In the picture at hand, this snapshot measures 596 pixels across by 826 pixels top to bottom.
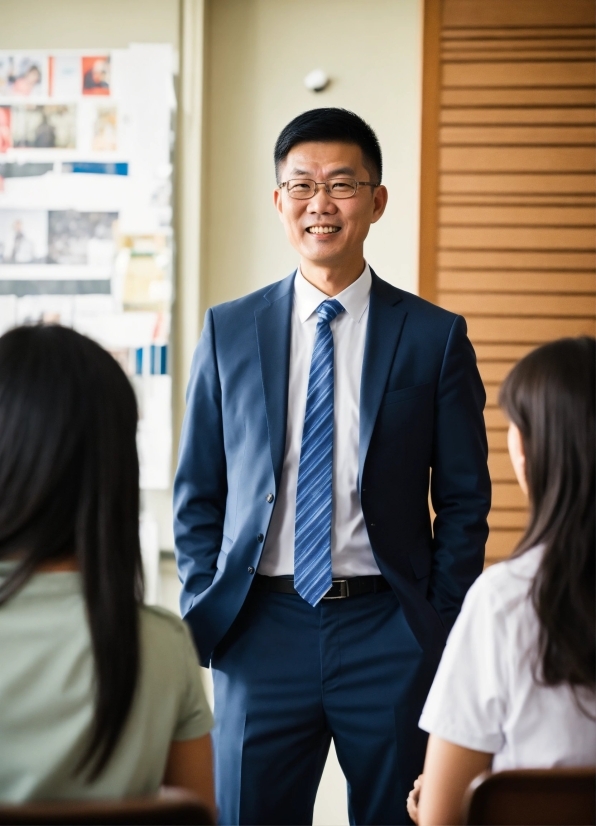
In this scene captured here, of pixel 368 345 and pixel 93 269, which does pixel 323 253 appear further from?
pixel 93 269

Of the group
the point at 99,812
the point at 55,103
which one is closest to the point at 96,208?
the point at 55,103

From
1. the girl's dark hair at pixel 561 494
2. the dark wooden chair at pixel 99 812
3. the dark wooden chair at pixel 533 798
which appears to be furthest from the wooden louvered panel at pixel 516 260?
the dark wooden chair at pixel 99 812

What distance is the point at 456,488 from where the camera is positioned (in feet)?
6.13

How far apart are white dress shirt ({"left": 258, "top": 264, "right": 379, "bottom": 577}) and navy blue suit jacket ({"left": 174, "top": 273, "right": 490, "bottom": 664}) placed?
32 mm

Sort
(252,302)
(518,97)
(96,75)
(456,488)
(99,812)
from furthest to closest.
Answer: (96,75)
(518,97)
(252,302)
(456,488)
(99,812)

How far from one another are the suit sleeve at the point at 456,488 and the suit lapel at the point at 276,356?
32cm

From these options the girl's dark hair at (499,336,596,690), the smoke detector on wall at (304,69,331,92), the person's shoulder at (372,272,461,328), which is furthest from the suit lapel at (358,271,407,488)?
the smoke detector on wall at (304,69,331,92)

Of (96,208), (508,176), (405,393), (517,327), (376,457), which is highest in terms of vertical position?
(508,176)

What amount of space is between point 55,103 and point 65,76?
0.33 feet

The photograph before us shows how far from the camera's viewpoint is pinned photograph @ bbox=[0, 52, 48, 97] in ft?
10.6

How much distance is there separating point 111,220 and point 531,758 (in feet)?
8.37

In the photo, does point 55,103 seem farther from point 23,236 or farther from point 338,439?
point 338,439

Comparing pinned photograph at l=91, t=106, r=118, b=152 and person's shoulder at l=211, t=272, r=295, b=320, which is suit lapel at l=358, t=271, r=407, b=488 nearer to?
person's shoulder at l=211, t=272, r=295, b=320

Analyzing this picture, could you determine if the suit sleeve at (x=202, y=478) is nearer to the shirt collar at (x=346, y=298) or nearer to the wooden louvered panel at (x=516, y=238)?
the shirt collar at (x=346, y=298)
